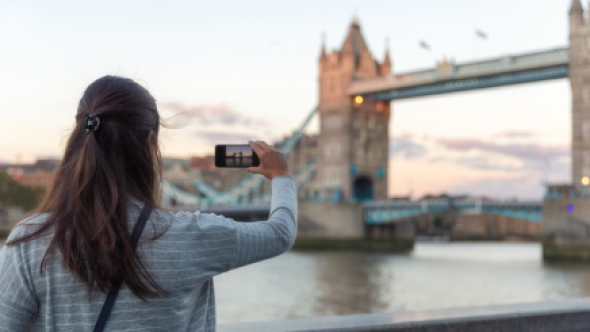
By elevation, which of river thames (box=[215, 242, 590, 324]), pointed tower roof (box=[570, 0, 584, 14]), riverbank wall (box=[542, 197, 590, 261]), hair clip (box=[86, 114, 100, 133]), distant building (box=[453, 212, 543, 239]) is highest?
pointed tower roof (box=[570, 0, 584, 14])

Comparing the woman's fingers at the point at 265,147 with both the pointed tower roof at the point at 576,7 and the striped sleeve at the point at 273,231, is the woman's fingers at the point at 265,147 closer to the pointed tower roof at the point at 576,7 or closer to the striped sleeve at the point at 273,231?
the striped sleeve at the point at 273,231

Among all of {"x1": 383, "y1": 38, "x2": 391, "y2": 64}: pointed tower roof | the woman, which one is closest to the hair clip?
the woman

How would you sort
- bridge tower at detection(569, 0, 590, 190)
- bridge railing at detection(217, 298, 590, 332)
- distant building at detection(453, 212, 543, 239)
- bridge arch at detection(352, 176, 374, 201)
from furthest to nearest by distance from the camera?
distant building at detection(453, 212, 543, 239)
bridge arch at detection(352, 176, 374, 201)
bridge tower at detection(569, 0, 590, 190)
bridge railing at detection(217, 298, 590, 332)

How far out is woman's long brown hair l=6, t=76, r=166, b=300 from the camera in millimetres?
1002

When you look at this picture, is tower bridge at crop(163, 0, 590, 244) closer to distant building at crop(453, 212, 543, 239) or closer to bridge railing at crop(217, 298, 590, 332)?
bridge railing at crop(217, 298, 590, 332)

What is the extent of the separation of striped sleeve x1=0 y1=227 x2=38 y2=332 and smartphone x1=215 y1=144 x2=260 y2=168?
0.36 metres

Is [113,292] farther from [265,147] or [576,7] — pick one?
[576,7]

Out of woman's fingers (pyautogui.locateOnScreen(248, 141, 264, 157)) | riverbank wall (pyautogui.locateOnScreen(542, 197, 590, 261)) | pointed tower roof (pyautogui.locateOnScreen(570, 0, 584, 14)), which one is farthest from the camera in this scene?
pointed tower roof (pyautogui.locateOnScreen(570, 0, 584, 14))

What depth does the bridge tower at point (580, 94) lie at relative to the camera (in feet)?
81.3

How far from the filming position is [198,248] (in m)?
1.05

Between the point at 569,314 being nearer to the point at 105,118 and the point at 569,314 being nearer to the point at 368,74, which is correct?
the point at 105,118

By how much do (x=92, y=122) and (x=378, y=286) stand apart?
15937 mm

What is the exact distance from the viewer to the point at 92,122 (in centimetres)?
106

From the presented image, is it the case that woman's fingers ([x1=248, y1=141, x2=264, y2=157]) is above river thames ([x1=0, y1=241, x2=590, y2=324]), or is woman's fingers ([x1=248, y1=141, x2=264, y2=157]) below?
above
